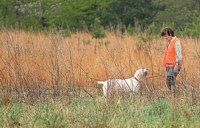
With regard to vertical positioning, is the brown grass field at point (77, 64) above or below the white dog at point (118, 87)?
above

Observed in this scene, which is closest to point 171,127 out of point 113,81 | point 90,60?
point 113,81

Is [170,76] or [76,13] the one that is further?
[76,13]

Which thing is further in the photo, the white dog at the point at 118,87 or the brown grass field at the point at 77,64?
the brown grass field at the point at 77,64

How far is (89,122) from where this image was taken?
647 cm

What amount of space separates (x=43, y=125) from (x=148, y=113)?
163 centimetres

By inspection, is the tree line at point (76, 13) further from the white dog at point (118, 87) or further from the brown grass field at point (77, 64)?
the white dog at point (118, 87)

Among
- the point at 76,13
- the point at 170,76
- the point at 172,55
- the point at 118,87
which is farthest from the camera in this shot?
the point at 76,13

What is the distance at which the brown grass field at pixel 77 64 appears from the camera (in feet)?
27.5

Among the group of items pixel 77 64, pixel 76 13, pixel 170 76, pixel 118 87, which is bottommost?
pixel 118 87

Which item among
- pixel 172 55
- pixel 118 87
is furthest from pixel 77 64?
pixel 172 55

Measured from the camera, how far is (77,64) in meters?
8.57

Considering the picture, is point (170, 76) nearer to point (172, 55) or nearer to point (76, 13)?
point (172, 55)

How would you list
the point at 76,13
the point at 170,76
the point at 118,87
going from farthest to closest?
the point at 76,13, the point at 170,76, the point at 118,87

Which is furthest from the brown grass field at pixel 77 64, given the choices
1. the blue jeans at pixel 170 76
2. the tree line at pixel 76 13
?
the tree line at pixel 76 13
